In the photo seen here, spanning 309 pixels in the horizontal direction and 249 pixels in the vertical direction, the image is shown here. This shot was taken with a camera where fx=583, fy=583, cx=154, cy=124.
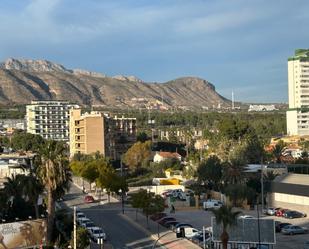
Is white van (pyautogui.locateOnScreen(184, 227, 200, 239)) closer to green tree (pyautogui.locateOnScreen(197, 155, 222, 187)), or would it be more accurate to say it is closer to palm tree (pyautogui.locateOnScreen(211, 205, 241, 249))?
palm tree (pyautogui.locateOnScreen(211, 205, 241, 249))

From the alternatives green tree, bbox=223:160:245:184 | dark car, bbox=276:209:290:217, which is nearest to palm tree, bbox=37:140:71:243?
dark car, bbox=276:209:290:217

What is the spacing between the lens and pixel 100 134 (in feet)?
449

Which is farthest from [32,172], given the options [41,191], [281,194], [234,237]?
[281,194]

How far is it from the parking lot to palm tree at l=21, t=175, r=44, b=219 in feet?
54.3

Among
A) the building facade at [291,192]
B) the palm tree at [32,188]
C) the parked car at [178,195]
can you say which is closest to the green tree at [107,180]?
the parked car at [178,195]

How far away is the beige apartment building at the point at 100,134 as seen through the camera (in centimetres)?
13662

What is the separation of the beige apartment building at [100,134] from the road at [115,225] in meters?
54.6

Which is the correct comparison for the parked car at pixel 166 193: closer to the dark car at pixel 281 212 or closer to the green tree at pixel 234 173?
the green tree at pixel 234 173

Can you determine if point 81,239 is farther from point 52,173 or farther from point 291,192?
point 291,192

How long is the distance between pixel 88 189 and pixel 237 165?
30.4m

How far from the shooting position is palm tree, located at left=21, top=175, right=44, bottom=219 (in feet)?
145

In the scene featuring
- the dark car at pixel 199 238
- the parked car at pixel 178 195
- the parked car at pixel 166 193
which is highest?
the parked car at pixel 178 195

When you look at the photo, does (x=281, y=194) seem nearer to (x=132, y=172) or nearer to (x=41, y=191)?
(x=41, y=191)

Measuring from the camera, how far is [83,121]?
13825cm
